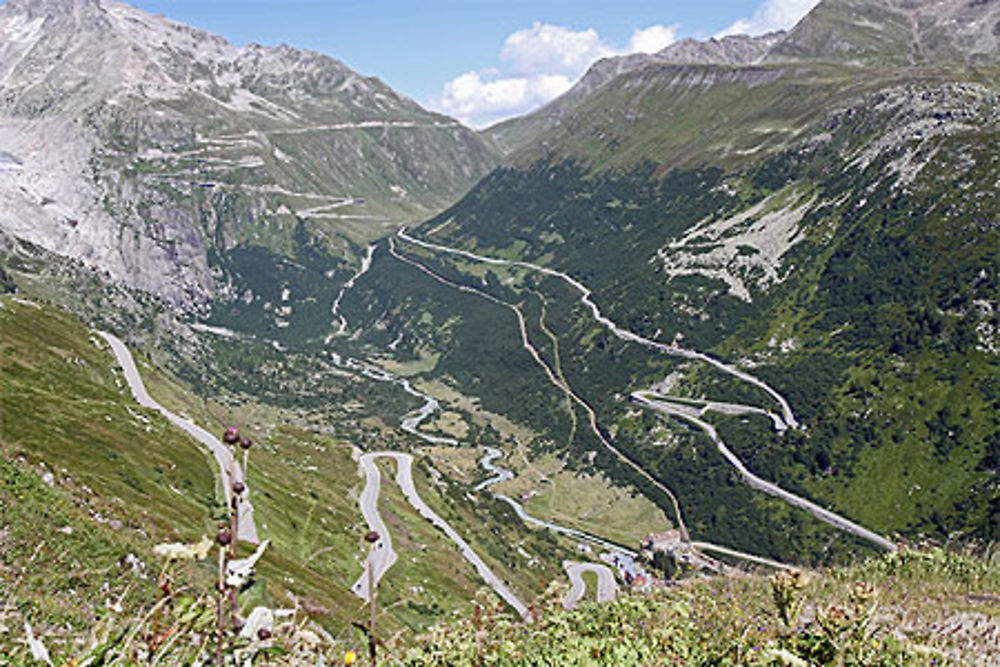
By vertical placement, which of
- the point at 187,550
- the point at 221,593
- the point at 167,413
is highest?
the point at 167,413

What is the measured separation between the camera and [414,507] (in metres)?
138

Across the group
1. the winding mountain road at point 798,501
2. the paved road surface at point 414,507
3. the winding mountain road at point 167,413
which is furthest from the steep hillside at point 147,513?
the winding mountain road at point 798,501

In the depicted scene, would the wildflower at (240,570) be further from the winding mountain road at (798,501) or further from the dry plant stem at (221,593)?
the winding mountain road at (798,501)

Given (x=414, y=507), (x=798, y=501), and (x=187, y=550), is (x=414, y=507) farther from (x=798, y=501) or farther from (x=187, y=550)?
(x=187, y=550)

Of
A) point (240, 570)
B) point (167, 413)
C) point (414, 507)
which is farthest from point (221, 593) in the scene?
point (414, 507)

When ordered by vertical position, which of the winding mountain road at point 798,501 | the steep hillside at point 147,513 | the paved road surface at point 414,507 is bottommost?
the winding mountain road at point 798,501

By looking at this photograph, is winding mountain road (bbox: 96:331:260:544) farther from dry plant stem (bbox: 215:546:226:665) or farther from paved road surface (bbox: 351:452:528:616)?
dry plant stem (bbox: 215:546:226:665)

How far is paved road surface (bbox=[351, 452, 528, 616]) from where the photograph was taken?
324 ft

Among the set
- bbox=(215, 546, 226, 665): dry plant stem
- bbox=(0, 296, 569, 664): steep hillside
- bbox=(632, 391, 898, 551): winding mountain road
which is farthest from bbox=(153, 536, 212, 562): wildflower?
bbox=(632, 391, 898, 551): winding mountain road

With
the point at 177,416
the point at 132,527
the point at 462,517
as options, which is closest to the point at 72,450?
the point at 132,527

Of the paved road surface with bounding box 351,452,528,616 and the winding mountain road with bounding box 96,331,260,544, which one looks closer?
the winding mountain road with bounding box 96,331,260,544

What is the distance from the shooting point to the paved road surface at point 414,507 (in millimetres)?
98625

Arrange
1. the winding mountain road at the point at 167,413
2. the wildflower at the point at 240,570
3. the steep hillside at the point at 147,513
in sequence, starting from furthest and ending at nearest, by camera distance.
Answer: the winding mountain road at the point at 167,413
the steep hillside at the point at 147,513
the wildflower at the point at 240,570

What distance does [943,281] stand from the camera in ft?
651
